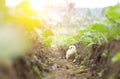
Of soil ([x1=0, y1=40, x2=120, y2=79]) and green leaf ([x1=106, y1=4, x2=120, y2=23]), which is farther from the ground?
green leaf ([x1=106, y1=4, x2=120, y2=23])

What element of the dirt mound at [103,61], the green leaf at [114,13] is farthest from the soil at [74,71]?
the green leaf at [114,13]

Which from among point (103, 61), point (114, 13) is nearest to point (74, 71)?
point (103, 61)

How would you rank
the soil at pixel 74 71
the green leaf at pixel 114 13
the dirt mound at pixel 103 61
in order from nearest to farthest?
the soil at pixel 74 71 → the dirt mound at pixel 103 61 → the green leaf at pixel 114 13

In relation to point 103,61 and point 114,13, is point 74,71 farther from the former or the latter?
point 114,13

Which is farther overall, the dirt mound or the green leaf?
the green leaf

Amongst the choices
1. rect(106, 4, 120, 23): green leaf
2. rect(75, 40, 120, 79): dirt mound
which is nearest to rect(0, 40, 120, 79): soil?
rect(75, 40, 120, 79): dirt mound

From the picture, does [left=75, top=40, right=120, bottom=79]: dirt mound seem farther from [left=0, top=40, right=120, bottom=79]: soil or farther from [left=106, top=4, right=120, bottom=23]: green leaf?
[left=106, top=4, right=120, bottom=23]: green leaf

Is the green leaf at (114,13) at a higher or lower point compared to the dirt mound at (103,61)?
higher

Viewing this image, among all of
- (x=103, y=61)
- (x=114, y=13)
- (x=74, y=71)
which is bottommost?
(x=74, y=71)

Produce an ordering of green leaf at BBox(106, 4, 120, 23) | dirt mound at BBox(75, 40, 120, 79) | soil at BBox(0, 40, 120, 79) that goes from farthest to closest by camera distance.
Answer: green leaf at BBox(106, 4, 120, 23) → dirt mound at BBox(75, 40, 120, 79) → soil at BBox(0, 40, 120, 79)

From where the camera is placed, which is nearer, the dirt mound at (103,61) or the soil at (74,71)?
the soil at (74,71)

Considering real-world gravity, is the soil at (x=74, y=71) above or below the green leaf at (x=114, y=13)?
below

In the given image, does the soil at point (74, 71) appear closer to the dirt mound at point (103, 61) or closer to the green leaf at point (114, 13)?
the dirt mound at point (103, 61)

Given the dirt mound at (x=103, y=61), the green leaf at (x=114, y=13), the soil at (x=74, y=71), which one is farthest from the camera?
the green leaf at (x=114, y=13)
